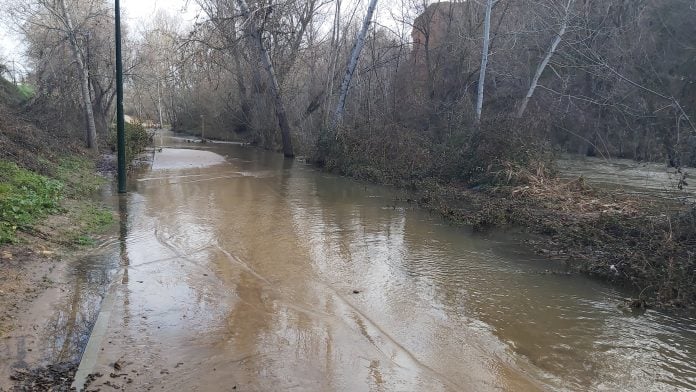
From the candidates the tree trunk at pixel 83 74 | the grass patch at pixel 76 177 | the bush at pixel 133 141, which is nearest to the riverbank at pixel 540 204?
the bush at pixel 133 141

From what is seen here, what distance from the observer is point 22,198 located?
9188 mm

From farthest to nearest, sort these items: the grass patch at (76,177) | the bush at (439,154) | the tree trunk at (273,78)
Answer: the tree trunk at (273,78) → the bush at (439,154) → the grass patch at (76,177)

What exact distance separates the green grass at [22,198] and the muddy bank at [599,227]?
28.3ft

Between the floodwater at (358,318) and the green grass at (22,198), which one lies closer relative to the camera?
the floodwater at (358,318)

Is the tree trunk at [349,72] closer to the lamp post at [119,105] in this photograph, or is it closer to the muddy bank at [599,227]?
the muddy bank at [599,227]

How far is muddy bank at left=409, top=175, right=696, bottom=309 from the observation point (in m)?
7.51

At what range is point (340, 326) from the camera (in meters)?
6.04

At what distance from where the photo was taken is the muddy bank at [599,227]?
7.51 m

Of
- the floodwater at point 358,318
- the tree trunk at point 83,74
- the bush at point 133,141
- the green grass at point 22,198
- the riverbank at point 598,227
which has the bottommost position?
the floodwater at point 358,318

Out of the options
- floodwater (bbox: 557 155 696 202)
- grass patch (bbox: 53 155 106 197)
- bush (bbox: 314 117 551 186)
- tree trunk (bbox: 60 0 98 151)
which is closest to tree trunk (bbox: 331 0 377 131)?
bush (bbox: 314 117 551 186)

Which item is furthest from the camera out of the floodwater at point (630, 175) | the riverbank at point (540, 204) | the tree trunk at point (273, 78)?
the tree trunk at point (273, 78)

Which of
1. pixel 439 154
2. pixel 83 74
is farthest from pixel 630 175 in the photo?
pixel 83 74

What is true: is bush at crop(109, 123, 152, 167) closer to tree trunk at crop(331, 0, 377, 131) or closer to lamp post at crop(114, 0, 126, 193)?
lamp post at crop(114, 0, 126, 193)

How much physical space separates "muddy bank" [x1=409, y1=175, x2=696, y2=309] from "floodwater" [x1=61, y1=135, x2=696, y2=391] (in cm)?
46
